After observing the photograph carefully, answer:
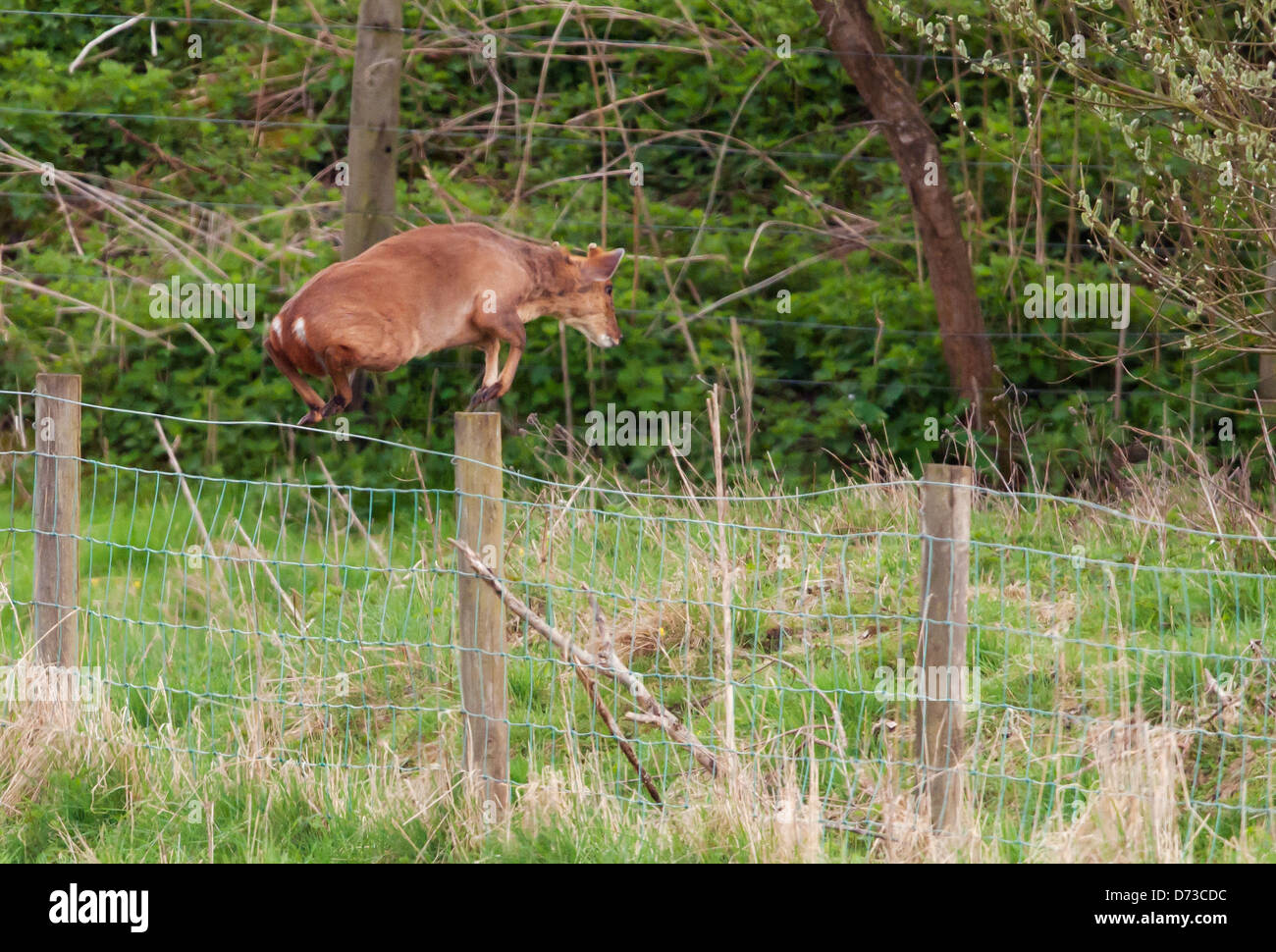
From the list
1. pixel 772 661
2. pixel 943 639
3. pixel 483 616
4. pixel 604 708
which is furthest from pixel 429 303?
pixel 943 639

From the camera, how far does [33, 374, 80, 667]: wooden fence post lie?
523 cm

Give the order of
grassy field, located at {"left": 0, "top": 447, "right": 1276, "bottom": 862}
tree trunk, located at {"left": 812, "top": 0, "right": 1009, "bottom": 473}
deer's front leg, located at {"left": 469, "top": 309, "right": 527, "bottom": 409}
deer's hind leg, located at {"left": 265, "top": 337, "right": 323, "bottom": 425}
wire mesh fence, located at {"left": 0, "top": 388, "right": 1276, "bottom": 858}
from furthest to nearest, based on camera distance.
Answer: tree trunk, located at {"left": 812, "top": 0, "right": 1009, "bottom": 473}, deer's front leg, located at {"left": 469, "top": 309, "right": 527, "bottom": 409}, deer's hind leg, located at {"left": 265, "top": 337, "right": 323, "bottom": 425}, wire mesh fence, located at {"left": 0, "top": 388, "right": 1276, "bottom": 858}, grassy field, located at {"left": 0, "top": 447, "right": 1276, "bottom": 862}

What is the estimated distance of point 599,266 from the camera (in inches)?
207

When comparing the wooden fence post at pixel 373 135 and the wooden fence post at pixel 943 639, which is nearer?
the wooden fence post at pixel 943 639

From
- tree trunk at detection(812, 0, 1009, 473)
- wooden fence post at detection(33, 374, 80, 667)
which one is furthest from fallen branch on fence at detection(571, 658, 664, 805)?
tree trunk at detection(812, 0, 1009, 473)

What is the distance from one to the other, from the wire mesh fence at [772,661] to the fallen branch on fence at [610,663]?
6 centimetres

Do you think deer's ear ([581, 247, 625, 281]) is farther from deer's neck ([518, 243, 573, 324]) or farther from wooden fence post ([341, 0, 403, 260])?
wooden fence post ([341, 0, 403, 260])

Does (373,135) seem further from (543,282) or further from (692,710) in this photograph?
(692,710)

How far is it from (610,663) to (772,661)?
0.83m

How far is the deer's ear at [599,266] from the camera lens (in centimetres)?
524

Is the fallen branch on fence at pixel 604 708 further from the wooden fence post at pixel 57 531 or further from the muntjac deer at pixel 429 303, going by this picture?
the wooden fence post at pixel 57 531

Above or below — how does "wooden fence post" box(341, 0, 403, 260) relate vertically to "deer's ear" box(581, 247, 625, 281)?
above

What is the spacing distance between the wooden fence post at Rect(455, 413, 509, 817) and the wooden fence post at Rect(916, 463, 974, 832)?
1303mm

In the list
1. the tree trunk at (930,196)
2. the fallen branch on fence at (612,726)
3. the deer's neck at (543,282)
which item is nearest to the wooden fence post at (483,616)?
the fallen branch on fence at (612,726)
